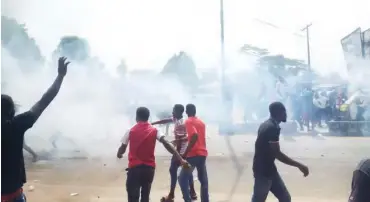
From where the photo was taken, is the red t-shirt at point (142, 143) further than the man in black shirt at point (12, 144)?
Yes

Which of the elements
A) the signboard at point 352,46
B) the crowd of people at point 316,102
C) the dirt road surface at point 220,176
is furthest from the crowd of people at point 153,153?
the signboard at point 352,46

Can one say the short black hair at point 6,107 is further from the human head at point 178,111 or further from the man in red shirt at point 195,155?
the human head at point 178,111

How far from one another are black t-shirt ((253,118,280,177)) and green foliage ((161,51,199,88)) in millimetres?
8965

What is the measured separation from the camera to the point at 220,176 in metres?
7.99

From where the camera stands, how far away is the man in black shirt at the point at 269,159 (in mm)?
4488

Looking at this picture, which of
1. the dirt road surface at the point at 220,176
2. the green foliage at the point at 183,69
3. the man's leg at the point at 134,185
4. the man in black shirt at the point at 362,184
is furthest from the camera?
the green foliage at the point at 183,69

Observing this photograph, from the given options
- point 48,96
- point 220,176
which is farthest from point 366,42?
point 48,96

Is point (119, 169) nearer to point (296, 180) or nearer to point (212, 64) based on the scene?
point (296, 180)

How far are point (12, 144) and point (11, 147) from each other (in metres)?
0.02

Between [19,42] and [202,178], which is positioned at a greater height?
[19,42]

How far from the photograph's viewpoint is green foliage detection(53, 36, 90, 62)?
12.3m

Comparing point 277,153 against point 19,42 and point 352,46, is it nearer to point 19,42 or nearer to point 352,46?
point 19,42

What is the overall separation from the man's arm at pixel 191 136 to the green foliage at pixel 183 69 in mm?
7663

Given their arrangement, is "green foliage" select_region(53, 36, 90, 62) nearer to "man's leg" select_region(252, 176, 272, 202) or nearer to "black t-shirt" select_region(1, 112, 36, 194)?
"man's leg" select_region(252, 176, 272, 202)
